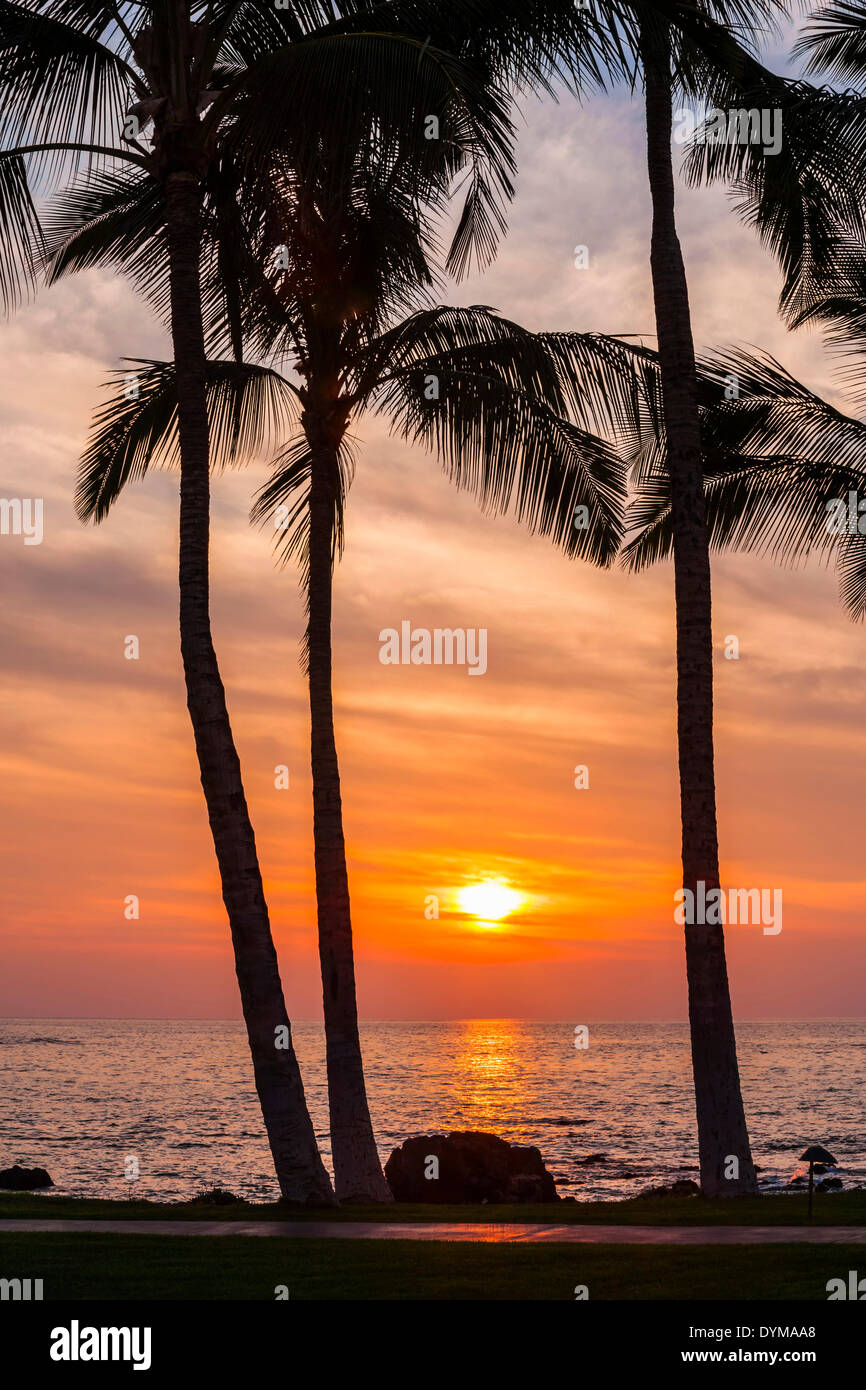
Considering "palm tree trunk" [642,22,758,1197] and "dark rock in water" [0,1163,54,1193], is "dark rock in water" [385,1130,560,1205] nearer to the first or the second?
"palm tree trunk" [642,22,758,1197]

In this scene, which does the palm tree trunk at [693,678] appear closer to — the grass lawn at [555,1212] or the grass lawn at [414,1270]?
the grass lawn at [555,1212]

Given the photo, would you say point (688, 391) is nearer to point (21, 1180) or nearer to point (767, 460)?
point (767, 460)

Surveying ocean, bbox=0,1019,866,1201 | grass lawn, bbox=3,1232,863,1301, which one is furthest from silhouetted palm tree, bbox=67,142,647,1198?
ocean, bbox=0,1019,866,1201

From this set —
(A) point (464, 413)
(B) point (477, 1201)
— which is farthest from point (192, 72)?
(B) point (477, 1201)

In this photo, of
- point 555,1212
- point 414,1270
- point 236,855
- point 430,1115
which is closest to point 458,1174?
point 555,1212

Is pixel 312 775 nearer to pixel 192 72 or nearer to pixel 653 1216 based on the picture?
pixel 653 1216

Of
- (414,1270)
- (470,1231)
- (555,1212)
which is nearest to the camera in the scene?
(414,1270)

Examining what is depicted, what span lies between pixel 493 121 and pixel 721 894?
28.2 feet

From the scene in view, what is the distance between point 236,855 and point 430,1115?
4792 cm

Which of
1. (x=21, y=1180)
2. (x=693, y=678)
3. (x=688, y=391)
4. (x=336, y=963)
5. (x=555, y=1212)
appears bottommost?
(x=21, y=1180)

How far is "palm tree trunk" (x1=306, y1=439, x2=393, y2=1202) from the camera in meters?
16.7

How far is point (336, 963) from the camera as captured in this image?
55.8ft

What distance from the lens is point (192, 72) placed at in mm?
14109

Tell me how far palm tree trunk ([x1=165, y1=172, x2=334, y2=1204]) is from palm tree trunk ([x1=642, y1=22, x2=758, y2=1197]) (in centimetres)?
442
